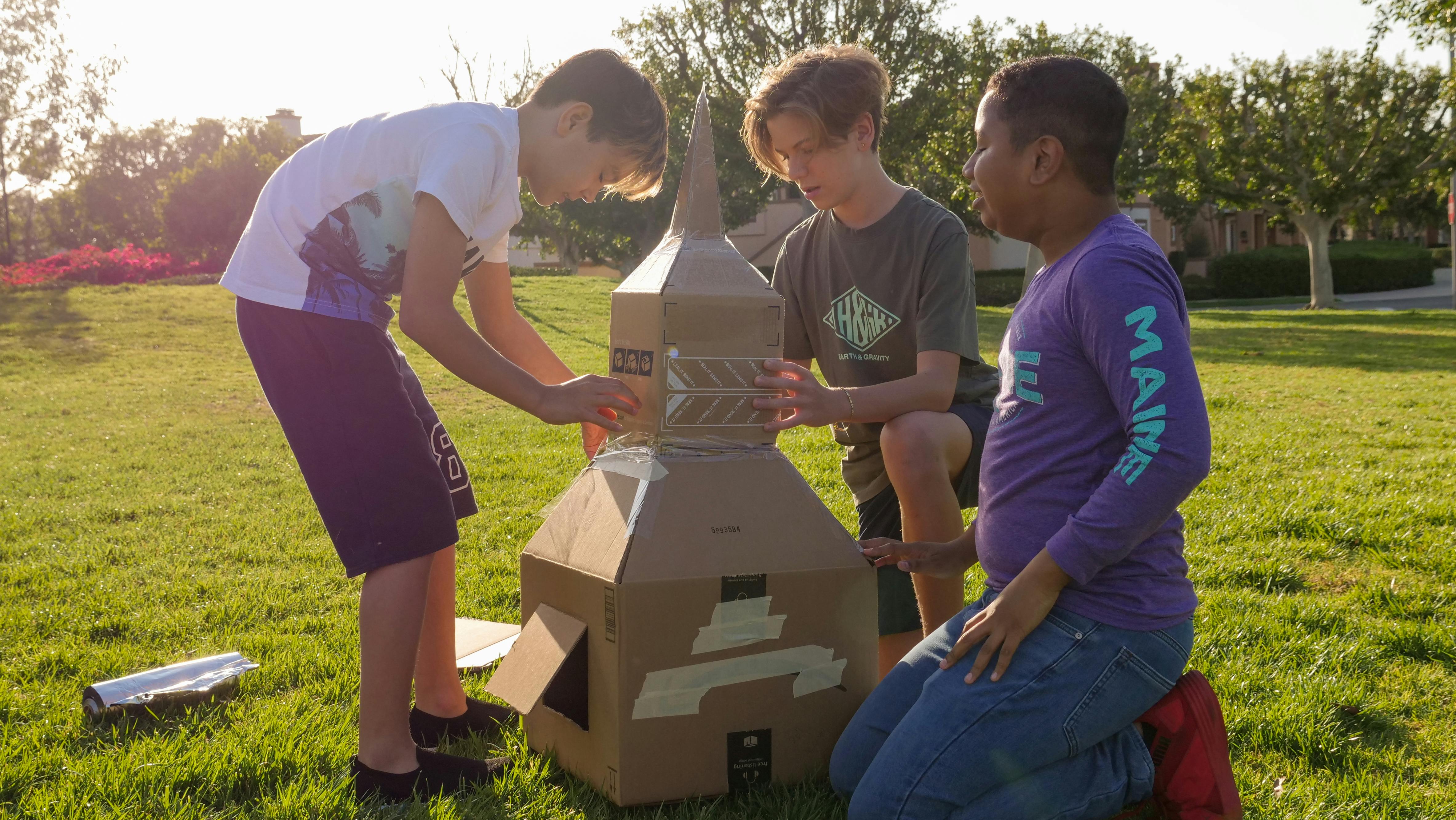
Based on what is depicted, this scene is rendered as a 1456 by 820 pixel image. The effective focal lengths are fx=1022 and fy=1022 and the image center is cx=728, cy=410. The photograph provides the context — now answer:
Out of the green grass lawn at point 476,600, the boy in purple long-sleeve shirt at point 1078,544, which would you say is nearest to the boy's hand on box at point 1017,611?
the boy in purple long-sleeve shirt at point 1078,544

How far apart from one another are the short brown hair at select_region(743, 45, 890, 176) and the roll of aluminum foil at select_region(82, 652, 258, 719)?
6.35ft

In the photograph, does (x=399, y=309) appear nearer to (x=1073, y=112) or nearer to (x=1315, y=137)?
(x=1073, y=112)

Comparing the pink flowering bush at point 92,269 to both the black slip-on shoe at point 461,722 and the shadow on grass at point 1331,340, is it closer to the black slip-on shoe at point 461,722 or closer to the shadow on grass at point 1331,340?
the shadow on grass at point 1331,340

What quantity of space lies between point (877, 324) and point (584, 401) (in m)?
0.85

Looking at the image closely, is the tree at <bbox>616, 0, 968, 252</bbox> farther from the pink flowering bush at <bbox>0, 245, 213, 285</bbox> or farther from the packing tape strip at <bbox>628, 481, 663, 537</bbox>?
the packing tape strip at <bbox>628, 481, 663, 537</bbox>

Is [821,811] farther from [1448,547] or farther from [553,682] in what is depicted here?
[1448,547]

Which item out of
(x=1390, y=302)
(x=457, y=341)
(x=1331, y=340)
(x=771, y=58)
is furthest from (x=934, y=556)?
(x=1390, y=302)

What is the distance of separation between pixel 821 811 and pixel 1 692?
214cm

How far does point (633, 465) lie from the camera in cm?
206

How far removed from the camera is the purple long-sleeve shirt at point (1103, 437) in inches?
61.4

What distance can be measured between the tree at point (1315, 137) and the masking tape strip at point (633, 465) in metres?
20.9

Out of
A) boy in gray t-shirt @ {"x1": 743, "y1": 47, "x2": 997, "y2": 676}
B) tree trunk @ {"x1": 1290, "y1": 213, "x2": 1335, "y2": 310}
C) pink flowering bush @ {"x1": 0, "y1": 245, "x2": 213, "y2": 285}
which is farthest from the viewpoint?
tree trunk @ {"x1": 1290, "y1": 213, "x2": 1335, "y2": 310}

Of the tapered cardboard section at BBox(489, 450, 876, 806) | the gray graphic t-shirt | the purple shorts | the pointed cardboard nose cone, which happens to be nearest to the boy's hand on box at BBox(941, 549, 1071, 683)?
the tapered cardboard section at BBox(489, 450, 876, 806)

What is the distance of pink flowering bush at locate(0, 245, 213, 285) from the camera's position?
18.4 metres
